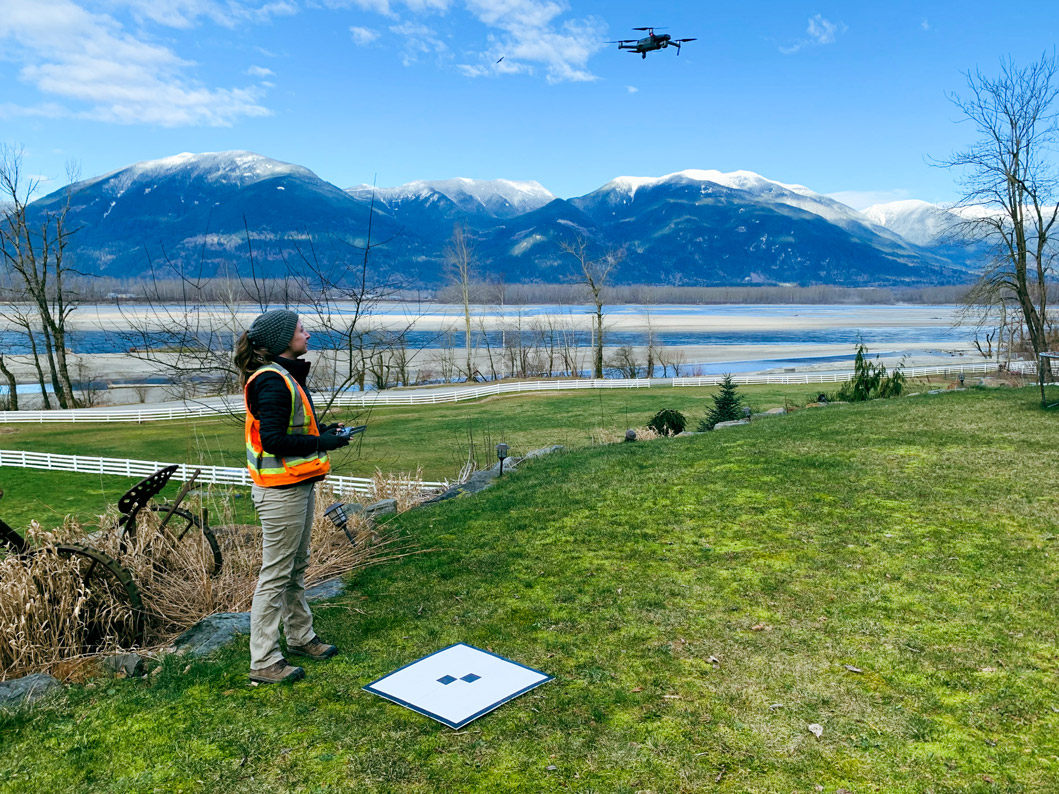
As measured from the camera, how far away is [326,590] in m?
5.77

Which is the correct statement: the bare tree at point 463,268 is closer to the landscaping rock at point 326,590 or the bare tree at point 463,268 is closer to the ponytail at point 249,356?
the landscaping rock at point 326,590

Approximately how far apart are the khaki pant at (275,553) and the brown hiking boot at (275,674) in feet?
0.08

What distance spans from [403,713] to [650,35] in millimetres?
15044

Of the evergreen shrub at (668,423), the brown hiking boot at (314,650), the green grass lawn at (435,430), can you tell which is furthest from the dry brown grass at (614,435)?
the brown hiking boot at (314,650)

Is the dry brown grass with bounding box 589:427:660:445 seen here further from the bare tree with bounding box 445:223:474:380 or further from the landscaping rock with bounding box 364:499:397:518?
the bare tree with bounding box 445:223:474:380

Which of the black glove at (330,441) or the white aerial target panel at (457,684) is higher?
the black glove at (330,441)

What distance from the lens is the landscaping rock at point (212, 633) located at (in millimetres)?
4703

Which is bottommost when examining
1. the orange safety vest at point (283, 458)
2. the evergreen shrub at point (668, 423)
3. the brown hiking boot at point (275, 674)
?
the evergreen shrub at point (668, 423)

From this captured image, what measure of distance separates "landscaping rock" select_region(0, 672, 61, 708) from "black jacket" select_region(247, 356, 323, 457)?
1.95m

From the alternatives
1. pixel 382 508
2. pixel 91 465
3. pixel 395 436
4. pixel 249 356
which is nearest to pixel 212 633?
pixel 249 356

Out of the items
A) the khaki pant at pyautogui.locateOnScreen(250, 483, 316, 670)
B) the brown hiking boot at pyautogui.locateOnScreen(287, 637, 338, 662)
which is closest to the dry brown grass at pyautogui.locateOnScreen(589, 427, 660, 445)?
the brown hiking boot at pyautogui.locateOnScreen(287, 637, 338, 662)

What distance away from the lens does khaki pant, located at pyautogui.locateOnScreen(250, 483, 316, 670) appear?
4.06m

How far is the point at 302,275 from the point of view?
807 centimetres

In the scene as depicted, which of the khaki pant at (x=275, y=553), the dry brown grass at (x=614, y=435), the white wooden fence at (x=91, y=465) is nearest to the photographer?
the khaki pant at (x=275, y=553)
